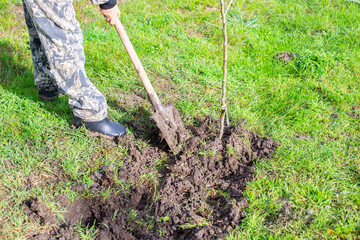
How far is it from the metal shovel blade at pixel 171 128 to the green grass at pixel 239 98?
291mm

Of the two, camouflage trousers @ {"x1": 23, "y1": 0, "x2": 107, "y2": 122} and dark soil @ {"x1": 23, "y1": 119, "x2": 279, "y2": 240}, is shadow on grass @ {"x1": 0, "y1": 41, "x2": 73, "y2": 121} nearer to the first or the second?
camouflage trousers @ {"x1": 23, "y1": 0, "x2": 107, "y2": 122}

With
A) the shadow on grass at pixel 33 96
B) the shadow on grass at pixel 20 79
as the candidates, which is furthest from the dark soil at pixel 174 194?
the shadow on grass at pixel 20 79

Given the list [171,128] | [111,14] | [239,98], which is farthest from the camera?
[239,98]

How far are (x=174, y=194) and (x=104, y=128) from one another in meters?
0.97

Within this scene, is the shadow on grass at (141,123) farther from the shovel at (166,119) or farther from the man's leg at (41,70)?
the man's leg at (41,70)

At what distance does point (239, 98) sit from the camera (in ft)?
11.6

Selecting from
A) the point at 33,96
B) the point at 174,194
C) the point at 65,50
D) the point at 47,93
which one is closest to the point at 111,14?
the point at 65,50

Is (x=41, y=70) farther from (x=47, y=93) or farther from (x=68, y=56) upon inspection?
(x=68, y=56)

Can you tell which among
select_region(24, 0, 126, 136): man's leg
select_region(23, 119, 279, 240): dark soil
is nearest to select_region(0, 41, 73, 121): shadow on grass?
select_region(24, 0, 126, 136): man's leg

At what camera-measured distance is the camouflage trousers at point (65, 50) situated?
242 centimetres

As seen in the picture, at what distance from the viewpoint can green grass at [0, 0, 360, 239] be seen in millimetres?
2408

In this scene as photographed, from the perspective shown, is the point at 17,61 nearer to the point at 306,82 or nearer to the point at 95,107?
the point at 95,107

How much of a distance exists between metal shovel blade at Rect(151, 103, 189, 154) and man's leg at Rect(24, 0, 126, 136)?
0.46 metres

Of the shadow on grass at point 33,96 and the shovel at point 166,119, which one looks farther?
the shadow on grass at point 33,96
